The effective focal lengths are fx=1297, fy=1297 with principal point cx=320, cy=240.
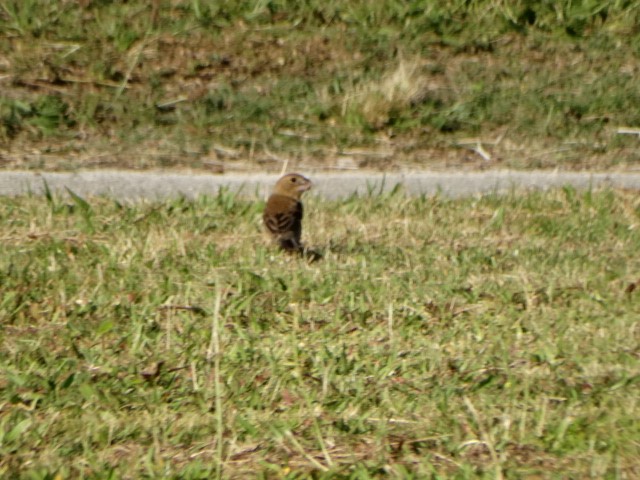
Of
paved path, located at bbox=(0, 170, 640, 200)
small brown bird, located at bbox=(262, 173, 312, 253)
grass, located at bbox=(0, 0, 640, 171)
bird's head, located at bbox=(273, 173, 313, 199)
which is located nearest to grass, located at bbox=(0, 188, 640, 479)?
small brown bird, located at bbox=(262, 173, 312, 253)

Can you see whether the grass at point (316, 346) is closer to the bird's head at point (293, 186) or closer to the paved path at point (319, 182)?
the bird's head at point (293, 186)

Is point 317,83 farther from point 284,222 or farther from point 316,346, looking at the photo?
point 316,346

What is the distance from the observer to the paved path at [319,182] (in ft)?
27.7

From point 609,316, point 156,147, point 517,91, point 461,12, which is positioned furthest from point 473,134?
point 609,316

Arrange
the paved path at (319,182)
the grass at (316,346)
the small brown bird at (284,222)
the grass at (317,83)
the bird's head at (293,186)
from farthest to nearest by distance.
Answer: the grass at (317,83) → the paved path at (319,182) → the bird's head at (293,186) → the small brown bird at (284,222) → the grass at (316,346)

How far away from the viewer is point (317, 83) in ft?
34.1

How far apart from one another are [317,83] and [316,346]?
5.38m

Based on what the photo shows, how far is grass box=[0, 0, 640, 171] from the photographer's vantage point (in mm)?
9570

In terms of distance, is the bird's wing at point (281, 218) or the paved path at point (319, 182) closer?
the bird's wing at point (281, 218)

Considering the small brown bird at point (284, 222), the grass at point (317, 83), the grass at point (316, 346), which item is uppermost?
the grass at point (317, 83)

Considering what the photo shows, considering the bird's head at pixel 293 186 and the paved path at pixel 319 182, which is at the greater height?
the bird's head at pixel 293 186

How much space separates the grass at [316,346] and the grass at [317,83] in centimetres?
203

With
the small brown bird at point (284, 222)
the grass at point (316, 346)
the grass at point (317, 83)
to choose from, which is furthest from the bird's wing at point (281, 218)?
the grass at point (317, 83)

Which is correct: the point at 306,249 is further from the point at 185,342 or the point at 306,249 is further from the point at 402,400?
the point at 402,400
